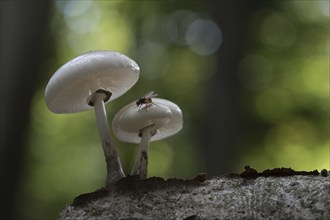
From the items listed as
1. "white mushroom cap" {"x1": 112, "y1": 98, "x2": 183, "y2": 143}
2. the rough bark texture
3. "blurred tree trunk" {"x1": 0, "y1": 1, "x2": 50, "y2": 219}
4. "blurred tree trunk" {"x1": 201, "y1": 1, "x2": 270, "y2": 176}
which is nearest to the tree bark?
the rough bark texture

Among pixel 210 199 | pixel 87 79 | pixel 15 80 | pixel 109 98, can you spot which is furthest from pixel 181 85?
pixel 210 199

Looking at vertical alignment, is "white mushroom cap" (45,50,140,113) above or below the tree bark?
above

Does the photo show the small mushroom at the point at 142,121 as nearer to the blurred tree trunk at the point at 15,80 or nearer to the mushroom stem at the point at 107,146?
the mushroom stem at the point at 107,146

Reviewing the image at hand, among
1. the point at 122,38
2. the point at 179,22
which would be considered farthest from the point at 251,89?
the point at 122,38

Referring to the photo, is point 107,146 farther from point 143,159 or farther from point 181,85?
point 181,85

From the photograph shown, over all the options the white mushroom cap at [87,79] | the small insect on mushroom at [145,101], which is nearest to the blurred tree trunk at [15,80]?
the white mushroom cap at [87,79]

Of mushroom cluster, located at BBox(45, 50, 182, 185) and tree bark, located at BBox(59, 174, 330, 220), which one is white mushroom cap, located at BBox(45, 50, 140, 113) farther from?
tree bark, located at BBox(59, 174, 330, 220)
